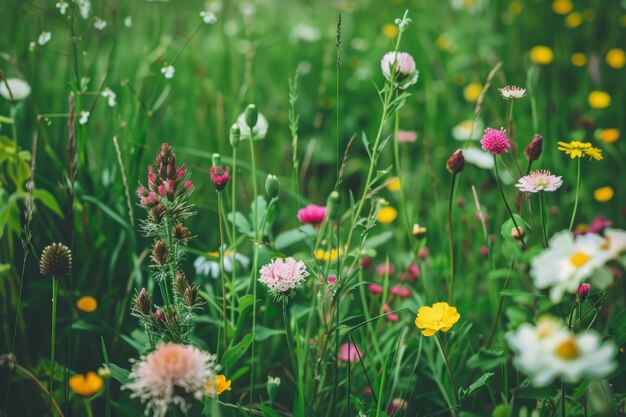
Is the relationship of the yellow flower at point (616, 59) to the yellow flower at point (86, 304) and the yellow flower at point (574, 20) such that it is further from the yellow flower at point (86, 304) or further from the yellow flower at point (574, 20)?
the yellow flower at point (86, 304)

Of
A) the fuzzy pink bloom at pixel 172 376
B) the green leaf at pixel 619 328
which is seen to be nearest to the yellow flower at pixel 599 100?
the green leaf at pixel 619 328

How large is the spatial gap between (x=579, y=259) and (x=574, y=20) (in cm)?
240

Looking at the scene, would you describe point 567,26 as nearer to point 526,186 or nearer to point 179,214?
point 526,186

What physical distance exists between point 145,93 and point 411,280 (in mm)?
962

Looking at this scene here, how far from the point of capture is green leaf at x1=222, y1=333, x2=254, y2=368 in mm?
941

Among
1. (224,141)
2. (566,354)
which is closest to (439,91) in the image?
(224,141)

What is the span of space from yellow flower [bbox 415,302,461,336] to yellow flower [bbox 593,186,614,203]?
1.07m

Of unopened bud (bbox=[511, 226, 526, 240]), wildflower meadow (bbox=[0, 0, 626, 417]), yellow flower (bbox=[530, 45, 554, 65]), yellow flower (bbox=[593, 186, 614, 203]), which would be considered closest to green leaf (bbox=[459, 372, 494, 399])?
wildflower meadow (bbox=[0, 0, 626, 417])

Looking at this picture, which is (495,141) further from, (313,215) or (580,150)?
(313,215)

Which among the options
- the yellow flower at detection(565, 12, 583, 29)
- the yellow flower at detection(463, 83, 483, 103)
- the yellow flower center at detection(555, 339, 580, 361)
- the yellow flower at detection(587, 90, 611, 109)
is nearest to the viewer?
the yellow flower center at detection(555, 339, 580, 361)

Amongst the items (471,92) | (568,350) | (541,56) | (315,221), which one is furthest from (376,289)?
(541,56)

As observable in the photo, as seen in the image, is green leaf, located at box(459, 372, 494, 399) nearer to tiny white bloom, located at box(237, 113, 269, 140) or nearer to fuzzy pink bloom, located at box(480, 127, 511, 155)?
fuzzy pink bloom, located at box(480, 127, 511, 155)

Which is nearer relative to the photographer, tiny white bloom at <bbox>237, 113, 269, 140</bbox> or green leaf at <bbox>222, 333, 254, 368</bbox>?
green leaf at <bbox>222, 333, 254, 368</bbox>

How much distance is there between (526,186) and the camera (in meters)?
0.93
